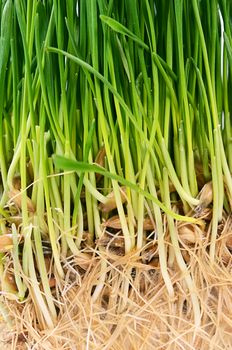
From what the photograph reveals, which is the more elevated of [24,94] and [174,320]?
[24,94]

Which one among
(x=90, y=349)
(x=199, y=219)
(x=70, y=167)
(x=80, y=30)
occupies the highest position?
(x=80, y=30)

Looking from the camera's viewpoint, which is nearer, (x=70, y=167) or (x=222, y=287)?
(x=70, y=167)

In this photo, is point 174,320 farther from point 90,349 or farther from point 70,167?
point 70,167

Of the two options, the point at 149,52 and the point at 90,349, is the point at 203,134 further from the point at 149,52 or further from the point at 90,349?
the point at 90,349

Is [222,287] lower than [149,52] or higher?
lower

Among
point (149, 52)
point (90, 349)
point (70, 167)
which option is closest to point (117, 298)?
point (90, 349)

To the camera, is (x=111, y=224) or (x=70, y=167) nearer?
(x=70, y=167)

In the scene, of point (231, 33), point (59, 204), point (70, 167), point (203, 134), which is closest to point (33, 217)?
point (59, 204)

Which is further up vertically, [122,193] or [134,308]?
[122,193]

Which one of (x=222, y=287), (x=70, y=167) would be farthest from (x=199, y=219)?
(x=70, y=167)
